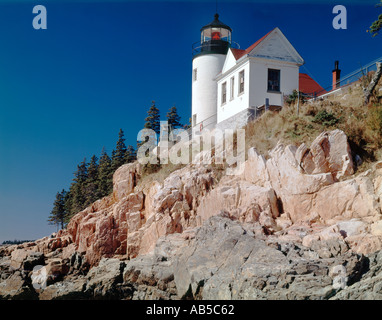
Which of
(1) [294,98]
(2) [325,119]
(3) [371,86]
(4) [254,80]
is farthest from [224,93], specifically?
(3) [371,86]

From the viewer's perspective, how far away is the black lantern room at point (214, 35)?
103 ft

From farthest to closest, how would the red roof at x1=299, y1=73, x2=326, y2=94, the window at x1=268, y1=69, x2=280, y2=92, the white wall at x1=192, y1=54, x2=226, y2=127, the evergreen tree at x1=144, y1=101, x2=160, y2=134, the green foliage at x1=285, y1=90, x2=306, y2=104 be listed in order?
1. the evergreen tree at x1=144, y1=101, x2=160, y2=134
2. the white wall at x1=192, y1=54, x2=226, y2=127
3. the red roof at x1=299, y1=73, x2=326, y2=94
4. the window at x1=268, y1=69, x2=280, y2=92
5. the green foliage at x1=285, y1=90, x2=306, y2=104

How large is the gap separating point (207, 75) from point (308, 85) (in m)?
6.76

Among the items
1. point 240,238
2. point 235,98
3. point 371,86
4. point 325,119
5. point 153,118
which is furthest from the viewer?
point 153,118

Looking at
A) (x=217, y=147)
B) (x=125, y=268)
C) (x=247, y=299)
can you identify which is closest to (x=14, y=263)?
(x=125, y=268)

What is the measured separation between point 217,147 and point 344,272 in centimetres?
1159

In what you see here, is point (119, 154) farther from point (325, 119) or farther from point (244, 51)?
point (325, 119)

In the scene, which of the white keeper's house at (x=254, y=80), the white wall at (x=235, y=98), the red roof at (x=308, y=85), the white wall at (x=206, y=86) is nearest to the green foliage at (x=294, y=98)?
the white keeper's house at (x=254, y=80)

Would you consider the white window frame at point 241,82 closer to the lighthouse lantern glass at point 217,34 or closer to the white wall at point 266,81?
the white wall at point 266,81

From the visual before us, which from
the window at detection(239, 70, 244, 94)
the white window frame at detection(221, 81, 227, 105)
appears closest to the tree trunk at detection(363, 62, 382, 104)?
the window at detection(239, 70, 244, 94)

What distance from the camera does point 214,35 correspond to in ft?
105

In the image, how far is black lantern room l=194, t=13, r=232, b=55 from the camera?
3136cm

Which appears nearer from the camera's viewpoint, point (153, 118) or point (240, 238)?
point (240, 238)

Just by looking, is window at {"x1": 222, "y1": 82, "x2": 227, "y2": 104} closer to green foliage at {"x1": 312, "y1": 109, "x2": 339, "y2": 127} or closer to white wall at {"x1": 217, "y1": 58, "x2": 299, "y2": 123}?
white wall at {"x1": 217, "y1": 58, "x2": 299, "y2": 123}
